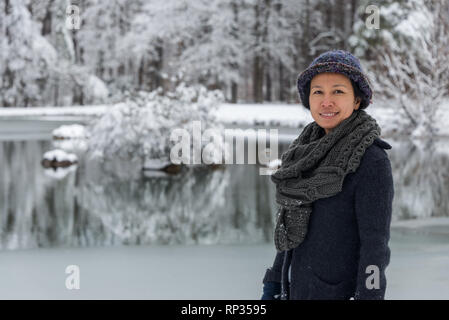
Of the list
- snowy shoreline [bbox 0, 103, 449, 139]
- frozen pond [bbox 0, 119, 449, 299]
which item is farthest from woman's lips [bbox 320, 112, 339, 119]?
snowy shoreline [bbox 0, 103, 449, 139]

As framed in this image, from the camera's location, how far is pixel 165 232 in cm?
849

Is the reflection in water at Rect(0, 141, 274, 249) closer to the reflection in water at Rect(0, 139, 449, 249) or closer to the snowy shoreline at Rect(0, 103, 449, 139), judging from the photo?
the reflection in water at Rect(0, 139, 449, 249)

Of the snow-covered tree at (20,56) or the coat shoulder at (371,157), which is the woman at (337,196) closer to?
the coat shoulder at (371,157)

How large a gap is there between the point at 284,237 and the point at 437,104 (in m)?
20.1

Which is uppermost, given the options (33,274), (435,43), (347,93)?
(435,43)

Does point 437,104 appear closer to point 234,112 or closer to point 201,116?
point 201,116

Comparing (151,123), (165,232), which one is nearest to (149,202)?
(165,232)

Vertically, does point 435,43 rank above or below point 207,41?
below

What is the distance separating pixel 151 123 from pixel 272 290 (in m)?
12.8

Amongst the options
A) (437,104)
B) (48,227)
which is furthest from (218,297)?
(437,104)

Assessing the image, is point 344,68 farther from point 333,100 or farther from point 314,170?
point 314,170

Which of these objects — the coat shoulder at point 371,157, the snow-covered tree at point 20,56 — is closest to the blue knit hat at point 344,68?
the coat shoulder at point 371,157

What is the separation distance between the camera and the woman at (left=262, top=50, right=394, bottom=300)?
86.6 inches

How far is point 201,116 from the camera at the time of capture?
1586 cm
